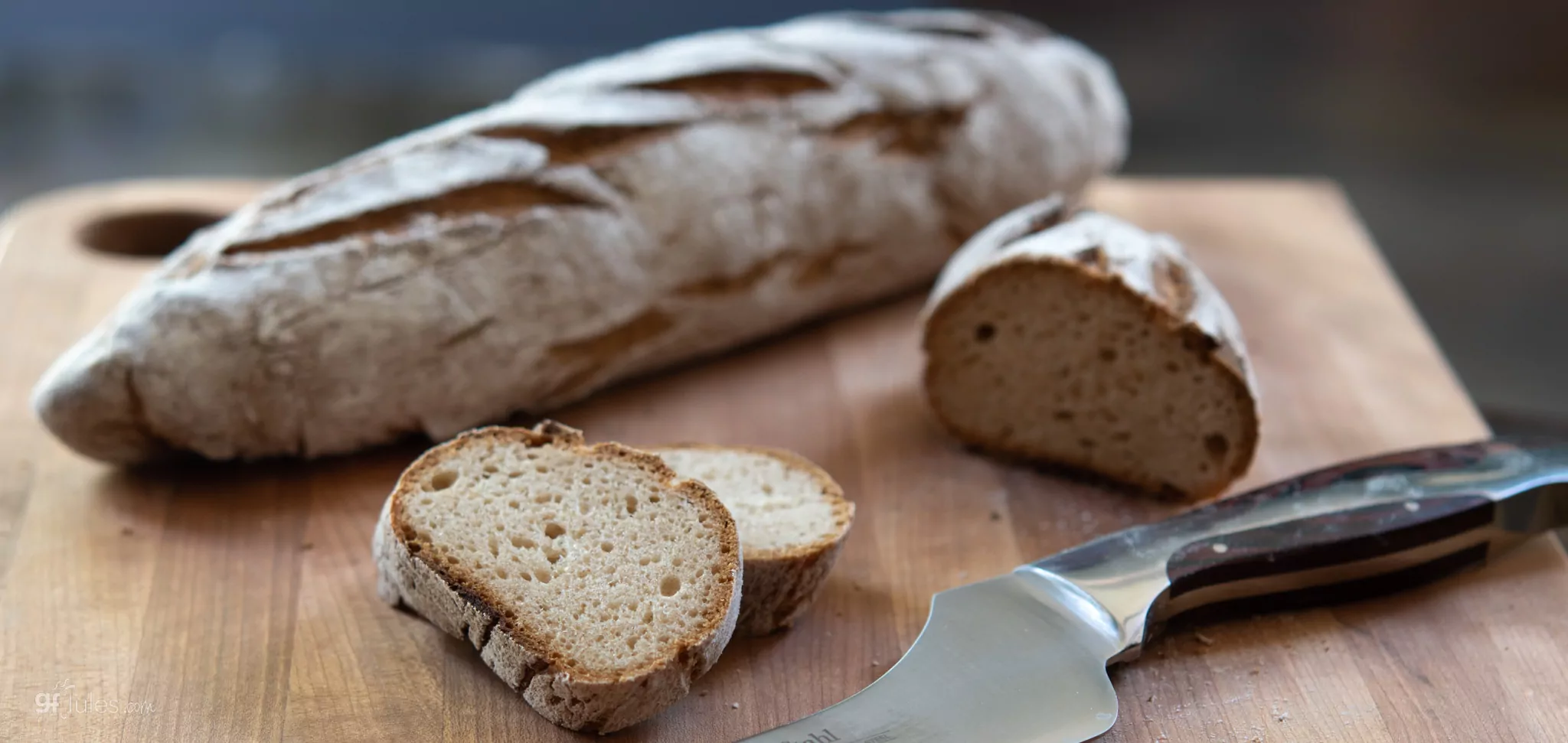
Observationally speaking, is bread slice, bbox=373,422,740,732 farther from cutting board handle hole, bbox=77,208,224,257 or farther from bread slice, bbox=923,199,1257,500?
cutting board handle hole, bbox=77,208,224,257

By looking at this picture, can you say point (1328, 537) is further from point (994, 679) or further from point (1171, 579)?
point (994, 679)

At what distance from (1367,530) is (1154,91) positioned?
10.8ft

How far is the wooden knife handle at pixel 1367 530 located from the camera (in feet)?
6.12

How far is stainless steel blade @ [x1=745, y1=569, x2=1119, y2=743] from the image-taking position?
1604 millimetres

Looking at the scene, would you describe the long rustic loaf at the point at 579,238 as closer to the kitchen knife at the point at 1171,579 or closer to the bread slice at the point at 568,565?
the bread slice at the point at 568,565

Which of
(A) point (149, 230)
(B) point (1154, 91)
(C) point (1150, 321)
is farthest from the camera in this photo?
(B) point (1154, 91)

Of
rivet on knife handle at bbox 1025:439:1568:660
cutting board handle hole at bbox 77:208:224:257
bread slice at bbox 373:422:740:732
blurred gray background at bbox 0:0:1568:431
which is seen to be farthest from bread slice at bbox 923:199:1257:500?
blurred gray background at bbox 0:0:1568:431

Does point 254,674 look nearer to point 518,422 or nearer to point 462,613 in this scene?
point 462,613

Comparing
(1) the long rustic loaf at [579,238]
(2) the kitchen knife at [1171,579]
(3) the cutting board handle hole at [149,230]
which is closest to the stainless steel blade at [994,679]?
(2) the kitchen knife at [1171,579]

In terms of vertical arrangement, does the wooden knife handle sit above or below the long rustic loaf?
below

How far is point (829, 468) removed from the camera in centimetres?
229

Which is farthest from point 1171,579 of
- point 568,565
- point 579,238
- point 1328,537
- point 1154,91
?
point 1154,91

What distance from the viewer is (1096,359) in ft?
7.27

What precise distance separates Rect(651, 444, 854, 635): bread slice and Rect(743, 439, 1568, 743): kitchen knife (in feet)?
0.59
